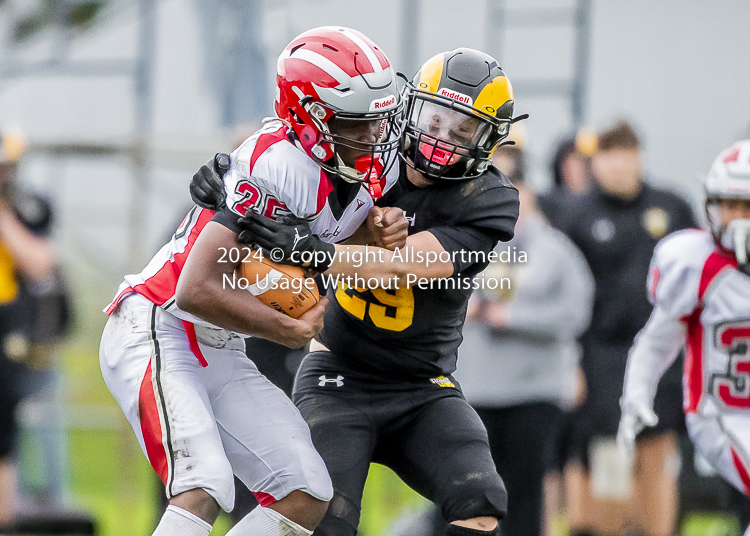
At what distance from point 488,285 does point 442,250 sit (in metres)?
2.29

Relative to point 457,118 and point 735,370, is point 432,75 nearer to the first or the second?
point 457,118

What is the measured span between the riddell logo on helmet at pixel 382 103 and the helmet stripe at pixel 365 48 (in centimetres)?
9

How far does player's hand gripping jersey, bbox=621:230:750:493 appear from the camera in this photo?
3.91m

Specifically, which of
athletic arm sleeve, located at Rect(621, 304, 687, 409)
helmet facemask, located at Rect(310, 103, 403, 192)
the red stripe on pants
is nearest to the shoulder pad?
athletic arm sleeve, located at Rect(621, 304, 687, 409)

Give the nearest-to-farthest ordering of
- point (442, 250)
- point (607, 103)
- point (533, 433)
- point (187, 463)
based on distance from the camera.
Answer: point (187, 463)
point (442, 250)
point (533, 433)
point (607, 103)

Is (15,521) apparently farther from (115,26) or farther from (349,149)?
(115,26)

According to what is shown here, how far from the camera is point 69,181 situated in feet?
30.6

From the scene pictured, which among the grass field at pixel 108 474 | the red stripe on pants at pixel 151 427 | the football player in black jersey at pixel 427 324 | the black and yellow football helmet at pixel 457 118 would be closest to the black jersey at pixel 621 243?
the grass field at pixel 108 474

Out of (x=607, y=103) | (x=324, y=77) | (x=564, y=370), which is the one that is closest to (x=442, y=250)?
(x=324, y=77)

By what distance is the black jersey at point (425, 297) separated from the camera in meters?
3.28

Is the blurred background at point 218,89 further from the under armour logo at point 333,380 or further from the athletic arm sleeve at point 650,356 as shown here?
the under armour logo at point 333,380

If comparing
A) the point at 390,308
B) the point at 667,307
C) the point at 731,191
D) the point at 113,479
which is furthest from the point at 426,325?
the point at 113,479

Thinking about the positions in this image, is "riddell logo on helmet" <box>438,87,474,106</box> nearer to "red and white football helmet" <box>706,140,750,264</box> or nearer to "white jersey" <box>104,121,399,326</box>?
"white jersey" <box>104,121,399,326</box>

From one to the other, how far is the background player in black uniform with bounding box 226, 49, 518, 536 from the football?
0.85 feet
